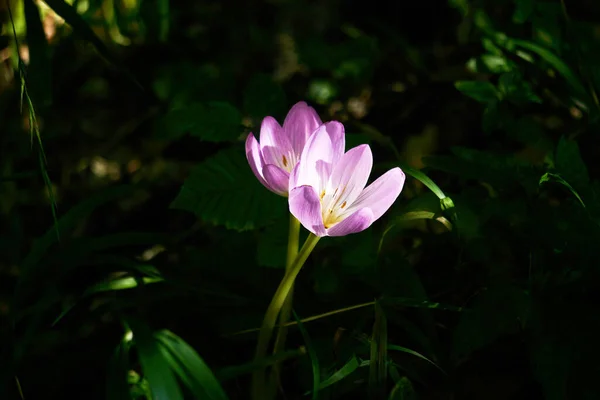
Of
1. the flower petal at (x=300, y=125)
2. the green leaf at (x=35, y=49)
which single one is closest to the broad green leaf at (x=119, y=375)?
the flower petal at (x=300, y=125)

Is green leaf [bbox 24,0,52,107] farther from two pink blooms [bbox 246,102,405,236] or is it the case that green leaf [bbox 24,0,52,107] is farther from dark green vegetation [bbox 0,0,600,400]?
two pink blooms [bbox 246,102,405,236]

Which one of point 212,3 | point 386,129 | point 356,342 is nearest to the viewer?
point 356,342

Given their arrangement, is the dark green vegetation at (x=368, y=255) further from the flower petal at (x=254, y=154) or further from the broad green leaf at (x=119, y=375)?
the flower petal at (x=254, y=154)

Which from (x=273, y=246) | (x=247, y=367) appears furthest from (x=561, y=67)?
(x=247, y=367)

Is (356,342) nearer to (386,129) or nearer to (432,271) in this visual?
(432,271)

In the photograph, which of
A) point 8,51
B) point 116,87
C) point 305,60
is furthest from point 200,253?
point 8,51

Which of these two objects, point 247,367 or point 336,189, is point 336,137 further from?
point 247,367

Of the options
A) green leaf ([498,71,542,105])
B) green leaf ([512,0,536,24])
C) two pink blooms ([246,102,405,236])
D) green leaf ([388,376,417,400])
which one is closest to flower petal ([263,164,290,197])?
two pink blooms ([246,102,405,236])
